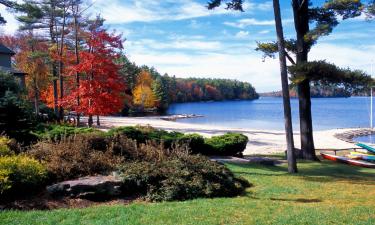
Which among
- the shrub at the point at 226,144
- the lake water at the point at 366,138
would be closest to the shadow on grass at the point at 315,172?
the shrub at the point at 226,144

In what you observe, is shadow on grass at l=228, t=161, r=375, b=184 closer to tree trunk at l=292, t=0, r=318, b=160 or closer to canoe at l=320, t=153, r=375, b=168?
tree trunk at l=292, t=0, r=318, b=160

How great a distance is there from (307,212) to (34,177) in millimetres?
5271

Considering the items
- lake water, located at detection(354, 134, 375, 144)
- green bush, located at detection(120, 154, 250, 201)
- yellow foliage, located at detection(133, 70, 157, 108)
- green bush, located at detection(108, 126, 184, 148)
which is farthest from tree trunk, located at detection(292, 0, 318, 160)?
yellow foliage, located at detection(133, 70, 157, 108)

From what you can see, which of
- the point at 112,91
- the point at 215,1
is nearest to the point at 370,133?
the point at 112,91

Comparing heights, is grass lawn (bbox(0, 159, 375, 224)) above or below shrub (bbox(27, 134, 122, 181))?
below

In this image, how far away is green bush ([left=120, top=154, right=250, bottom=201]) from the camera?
305 inches

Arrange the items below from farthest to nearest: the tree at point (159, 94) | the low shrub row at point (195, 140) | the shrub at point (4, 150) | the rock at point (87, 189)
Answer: the tree at point (159, 94) < the low shrub row at point (195, 140) < the shrub at point (4, 150) < the rock at point (87, 189)

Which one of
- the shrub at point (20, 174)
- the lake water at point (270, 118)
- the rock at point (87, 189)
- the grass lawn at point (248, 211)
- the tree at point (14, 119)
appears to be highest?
the tree at point (14, 119)

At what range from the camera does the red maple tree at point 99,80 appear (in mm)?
23797

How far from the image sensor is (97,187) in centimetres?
763

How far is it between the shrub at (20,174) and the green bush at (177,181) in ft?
5.70

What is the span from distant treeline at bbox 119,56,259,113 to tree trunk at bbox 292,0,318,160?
24.8 meters

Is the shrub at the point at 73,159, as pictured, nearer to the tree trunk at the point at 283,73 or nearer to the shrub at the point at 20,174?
the shrub at the point at 20,174

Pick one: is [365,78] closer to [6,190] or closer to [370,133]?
[6,190]
